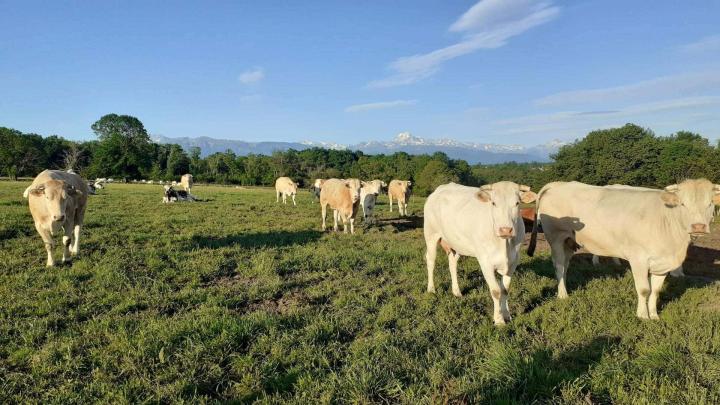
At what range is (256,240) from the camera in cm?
1190

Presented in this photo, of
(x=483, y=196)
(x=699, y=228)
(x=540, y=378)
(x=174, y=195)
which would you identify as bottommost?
(x=540, y=378)

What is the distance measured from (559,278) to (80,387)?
714 centimetres

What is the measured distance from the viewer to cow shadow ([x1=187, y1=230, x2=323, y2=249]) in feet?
36.1

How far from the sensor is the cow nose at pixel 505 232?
5.36 meters

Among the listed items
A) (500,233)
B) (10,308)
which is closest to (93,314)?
(10,308)

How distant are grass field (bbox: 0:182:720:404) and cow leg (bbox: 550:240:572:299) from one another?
0.75 feet

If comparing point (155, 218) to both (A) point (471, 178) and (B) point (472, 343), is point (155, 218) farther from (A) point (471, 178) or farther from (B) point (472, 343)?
(A) point (471, 178)

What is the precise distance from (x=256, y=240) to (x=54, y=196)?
4.96m

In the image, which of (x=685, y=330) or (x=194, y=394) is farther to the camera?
(x=685, y=330)

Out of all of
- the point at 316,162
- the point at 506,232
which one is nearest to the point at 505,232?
the point at 506,232

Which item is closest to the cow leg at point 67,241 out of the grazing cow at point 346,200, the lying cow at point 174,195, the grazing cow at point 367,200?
the grazing cow at point 346,200

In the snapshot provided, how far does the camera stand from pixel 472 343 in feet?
16.5

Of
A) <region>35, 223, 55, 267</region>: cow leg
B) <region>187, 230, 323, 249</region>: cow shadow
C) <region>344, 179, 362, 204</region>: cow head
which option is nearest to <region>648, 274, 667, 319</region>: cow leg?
<region>187, 230, 323, 249</region>: cow shadow

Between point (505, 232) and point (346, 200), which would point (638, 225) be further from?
point (346, 200)
